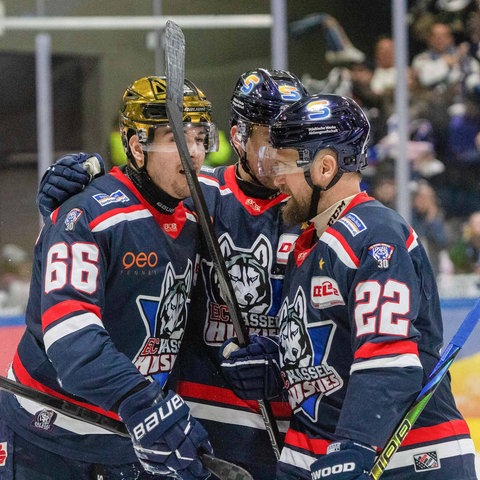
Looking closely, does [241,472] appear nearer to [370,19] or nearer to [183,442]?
[183,442]

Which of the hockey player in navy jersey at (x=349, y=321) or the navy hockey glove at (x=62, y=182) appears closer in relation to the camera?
the hockey player in navy jersey at (x=349, y=321)

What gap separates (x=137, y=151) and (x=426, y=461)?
0.91 m

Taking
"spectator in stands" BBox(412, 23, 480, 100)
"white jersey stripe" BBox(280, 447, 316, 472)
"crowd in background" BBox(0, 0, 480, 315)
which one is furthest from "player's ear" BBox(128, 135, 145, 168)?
"spectator in stands" BBox(412, 23, 480, 100)

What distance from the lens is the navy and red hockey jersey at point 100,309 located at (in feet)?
6.61

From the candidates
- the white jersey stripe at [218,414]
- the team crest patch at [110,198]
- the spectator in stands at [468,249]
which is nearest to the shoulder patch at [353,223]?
the team crest patch at [110,198]

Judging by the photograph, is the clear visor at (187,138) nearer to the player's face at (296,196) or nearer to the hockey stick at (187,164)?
the hockey stick at (187,164)

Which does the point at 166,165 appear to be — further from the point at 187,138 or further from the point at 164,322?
the point at 164,322

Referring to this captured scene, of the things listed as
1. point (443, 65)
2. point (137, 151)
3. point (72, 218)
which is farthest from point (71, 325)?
point (443, 65)

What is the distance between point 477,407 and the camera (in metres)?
4.19

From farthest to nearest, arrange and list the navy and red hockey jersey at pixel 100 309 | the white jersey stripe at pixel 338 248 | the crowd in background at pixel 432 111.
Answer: the crowd in background at pixel 432 111 → the navy and red hockey jersey at pixel 100 309 → the white jersey stripe at pixel 338 248

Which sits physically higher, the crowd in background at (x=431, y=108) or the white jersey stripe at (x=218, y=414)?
the crowd in background at (x=431, y=108)

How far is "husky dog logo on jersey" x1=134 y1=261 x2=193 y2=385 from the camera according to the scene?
2.24 m

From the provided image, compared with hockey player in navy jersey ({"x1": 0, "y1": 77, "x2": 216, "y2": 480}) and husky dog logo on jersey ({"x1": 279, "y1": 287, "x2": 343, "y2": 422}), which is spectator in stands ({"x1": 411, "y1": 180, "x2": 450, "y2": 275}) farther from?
husky dog logo on jersey ({"x1": 279, "y1": 287, "x2": 343, "y2": 422})

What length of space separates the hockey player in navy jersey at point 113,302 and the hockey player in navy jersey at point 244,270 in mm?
113
